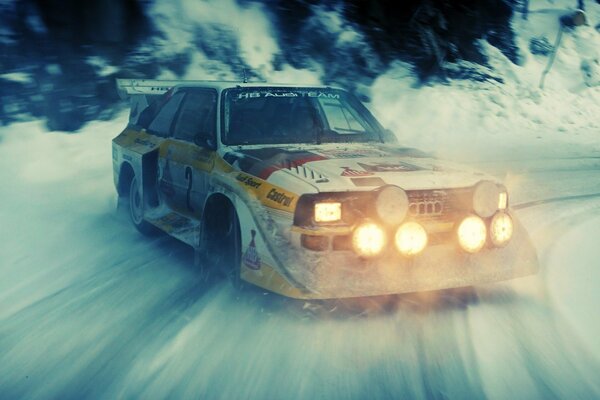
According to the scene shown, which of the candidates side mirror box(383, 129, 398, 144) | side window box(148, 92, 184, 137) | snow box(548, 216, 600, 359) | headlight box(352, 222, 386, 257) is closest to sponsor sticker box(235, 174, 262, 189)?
headlight box(352, 222, 386, 257)

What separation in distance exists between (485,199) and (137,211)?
3646 millimetres

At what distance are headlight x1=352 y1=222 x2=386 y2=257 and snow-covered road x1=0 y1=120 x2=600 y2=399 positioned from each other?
465mm

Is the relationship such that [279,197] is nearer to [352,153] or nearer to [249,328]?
[249,328]

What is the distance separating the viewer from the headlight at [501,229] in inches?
178

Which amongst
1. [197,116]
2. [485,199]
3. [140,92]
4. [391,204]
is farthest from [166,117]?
[485,199]

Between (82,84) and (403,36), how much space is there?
8972 mm

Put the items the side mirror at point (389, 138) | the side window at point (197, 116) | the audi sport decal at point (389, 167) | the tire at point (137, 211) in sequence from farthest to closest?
the tire at point (137, 211), the side mirror at point (389, 138), the side window at point (197, 116), the audi sport decal at point (389, 167)

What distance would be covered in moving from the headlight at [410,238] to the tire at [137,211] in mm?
3143

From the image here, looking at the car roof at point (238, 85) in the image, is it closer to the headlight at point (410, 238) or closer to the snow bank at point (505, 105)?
the headlight at point (410, 238)

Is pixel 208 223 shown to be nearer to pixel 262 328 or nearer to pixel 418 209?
pixel 262 328

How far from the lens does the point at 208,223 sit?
5.29 m

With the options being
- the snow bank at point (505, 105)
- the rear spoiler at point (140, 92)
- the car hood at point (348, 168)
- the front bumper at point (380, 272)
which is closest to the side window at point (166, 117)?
the rear spoiler at point (140, 92)

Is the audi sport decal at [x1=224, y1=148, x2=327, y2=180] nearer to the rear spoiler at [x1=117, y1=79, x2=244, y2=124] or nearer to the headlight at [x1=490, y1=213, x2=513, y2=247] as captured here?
the headlight at [x1=490, y1=213, x2=513, y2=247]

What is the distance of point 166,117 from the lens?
667 centimetres
